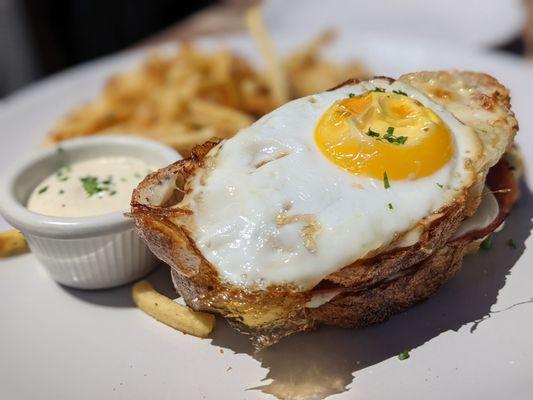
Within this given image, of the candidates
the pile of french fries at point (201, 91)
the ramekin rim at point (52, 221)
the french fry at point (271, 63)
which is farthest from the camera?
the french fry at point (271, 63)

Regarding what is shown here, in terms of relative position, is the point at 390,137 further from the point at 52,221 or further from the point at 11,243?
the point at 11,243

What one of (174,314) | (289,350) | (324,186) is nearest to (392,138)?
(324,186)

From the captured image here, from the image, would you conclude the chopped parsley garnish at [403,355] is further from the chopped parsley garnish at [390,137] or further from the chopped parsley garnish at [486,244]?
the chopped parsley garnish at [390,137]

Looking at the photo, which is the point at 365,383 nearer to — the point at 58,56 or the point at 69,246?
the point at 69,246

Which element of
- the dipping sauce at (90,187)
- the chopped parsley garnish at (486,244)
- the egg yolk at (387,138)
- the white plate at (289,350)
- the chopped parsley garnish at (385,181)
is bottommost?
the white plate at (289,350)

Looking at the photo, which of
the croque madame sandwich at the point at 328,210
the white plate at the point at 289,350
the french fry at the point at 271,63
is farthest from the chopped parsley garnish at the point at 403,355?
the french fry at the point at 271,63

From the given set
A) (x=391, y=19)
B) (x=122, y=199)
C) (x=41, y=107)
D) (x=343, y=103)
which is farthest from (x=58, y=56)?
(x=343, y=103)
